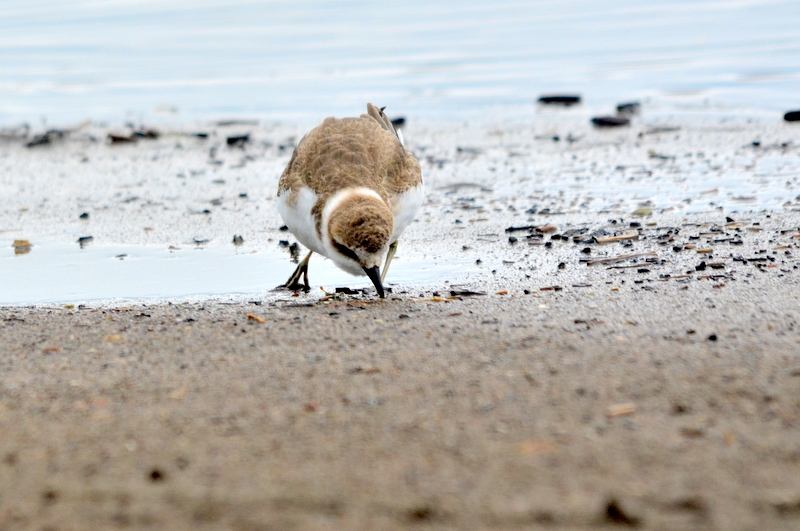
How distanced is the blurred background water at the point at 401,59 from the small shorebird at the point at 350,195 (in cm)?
780

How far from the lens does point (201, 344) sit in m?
4.66

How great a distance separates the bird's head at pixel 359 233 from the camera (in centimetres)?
545

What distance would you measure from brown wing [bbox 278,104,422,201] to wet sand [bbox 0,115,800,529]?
70 centimetres

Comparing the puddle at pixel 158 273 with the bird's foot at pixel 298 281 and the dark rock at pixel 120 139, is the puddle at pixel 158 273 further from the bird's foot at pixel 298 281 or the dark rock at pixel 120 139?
the dark rock at pixel 120 139

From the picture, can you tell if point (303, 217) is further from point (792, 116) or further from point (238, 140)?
point (792, 116)

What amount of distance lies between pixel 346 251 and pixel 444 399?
198 cm

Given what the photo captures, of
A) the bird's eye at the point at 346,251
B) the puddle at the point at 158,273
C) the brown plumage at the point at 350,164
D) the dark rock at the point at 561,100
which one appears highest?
the dark rock at the point at 561,100

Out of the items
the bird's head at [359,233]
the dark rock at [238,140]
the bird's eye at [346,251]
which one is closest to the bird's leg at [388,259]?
the bird's head at [359,233]

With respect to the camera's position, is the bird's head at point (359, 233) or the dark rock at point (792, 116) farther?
the dark rock at point (792, 116)

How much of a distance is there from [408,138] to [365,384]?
9.06 m

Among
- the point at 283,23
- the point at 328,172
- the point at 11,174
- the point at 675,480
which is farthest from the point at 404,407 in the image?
the point at 283,23

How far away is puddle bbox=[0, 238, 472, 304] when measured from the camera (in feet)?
20.8

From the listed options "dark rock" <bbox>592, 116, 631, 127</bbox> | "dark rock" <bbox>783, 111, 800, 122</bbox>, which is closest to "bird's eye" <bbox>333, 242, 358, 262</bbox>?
"dark rock" <bbox>592, 116, 631, 127</bbox>

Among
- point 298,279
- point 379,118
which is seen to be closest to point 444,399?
point 298,279
